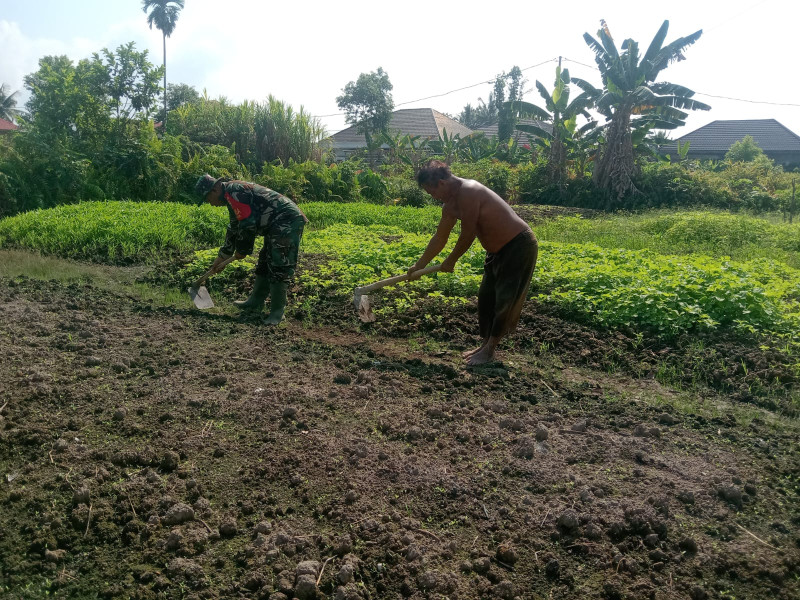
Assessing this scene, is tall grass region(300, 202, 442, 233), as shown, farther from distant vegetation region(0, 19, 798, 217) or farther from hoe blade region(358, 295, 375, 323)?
hoe blade region(358, 295, 375, 323)

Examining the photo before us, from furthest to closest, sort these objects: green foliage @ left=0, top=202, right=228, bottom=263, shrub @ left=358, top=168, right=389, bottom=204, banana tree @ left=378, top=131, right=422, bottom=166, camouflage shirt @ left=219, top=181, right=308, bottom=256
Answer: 1. banana tree @ left=378, top=131, right=422, bottom=166
2. shrub @ left=358, top=168, right=389, bottom=204
3. green foliage @ left=0, top=202, right=228, bottom=263
4. camouflage shirt @ left=219, top=181, right=308, bottom=256

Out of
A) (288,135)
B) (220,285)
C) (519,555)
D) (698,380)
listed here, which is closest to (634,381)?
(698,380)

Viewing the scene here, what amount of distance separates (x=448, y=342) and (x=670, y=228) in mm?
9072

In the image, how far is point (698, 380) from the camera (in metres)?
4.79

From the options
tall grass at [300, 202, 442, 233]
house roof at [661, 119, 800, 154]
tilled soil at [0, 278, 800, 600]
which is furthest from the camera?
house roof at [661, 119, 800, 154]

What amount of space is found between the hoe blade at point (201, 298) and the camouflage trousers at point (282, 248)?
95 cm

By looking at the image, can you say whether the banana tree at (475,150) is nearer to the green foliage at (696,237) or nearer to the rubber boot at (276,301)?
the green foliage at (696,237)

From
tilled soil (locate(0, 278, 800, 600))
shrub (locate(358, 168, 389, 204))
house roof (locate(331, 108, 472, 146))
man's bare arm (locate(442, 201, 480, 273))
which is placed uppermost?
house roof (locate(331, 108, 472, 146))

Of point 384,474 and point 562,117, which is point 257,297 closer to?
point 384,474

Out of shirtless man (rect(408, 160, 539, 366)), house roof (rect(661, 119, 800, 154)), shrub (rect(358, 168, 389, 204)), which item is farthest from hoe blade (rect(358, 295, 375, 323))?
house roof (rect(661, 119, 800, 154))

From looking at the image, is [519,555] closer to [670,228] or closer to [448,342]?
[448,342]

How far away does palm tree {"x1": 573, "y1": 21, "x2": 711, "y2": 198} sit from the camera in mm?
20641

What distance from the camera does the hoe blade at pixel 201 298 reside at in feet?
21.6

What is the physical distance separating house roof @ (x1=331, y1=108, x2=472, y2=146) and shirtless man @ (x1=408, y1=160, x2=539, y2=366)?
33.9 metres
